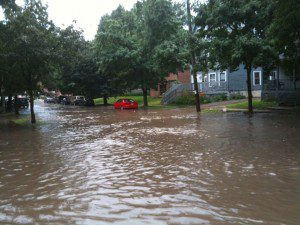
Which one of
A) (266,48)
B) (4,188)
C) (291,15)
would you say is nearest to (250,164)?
(4,188)

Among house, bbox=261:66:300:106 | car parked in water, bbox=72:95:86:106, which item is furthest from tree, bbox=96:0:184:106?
car parked in water, bbox=72:95:86:106

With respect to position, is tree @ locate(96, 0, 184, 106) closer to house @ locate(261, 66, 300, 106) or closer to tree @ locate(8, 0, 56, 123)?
house @ locate(261, 66, 300, 106)

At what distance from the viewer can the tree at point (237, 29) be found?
71.4 feet

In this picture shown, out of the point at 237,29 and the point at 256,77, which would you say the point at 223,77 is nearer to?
the point at 256,77

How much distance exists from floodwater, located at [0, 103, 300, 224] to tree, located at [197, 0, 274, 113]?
408 inches

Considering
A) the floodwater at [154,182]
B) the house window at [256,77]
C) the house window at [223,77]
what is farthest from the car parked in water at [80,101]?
the floodwater at [154,182]

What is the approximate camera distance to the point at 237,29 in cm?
2397

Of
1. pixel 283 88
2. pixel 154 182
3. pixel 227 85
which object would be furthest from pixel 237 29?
pixel 154 182

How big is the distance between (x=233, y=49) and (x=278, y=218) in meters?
18.2

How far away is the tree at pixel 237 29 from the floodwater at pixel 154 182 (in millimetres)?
10357

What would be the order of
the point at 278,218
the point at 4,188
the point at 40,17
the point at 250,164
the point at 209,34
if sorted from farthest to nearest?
the point at 209,34, the point at 40,17, the point at 250,164, the point at 4,188, the point at 278,218

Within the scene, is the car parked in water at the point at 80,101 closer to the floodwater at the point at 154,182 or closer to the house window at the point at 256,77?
the house window at the point at 256,77

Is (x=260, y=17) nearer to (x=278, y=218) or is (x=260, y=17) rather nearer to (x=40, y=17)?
(x=40, y=17)

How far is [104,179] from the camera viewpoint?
766cm
